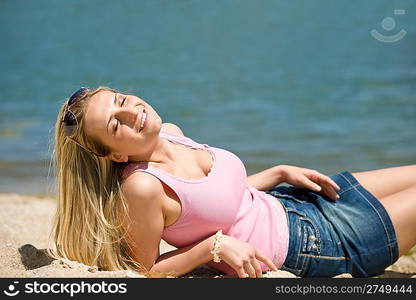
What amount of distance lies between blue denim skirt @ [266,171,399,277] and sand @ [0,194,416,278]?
0.29ft

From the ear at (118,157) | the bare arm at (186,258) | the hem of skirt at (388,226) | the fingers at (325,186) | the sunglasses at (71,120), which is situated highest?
the sunglasses at (71,120)

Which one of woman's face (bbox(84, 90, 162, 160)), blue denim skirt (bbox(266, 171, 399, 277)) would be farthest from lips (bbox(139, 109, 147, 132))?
blue denim skirt (bbox(266, 171, 399, 277))

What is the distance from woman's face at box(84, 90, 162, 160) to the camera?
3719 mm

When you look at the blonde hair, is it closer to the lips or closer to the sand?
the sand

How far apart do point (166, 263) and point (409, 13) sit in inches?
748

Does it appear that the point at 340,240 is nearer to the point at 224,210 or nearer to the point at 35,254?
the point at 224,210

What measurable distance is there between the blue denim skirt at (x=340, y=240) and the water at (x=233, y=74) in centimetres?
153

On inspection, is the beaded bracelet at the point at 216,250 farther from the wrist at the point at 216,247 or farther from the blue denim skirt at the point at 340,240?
the blue denim skirt at the point at 340,240

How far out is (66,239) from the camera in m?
3.95

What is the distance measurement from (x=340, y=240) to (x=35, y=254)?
1823 mm

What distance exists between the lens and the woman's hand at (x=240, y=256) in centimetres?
365

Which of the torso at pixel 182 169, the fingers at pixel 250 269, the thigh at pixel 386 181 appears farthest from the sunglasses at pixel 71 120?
the thigh at pixel 386 181

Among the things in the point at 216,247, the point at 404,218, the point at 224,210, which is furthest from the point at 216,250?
the point at 404,218

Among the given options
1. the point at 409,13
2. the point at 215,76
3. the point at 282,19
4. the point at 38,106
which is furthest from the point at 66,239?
the point at 282,19
